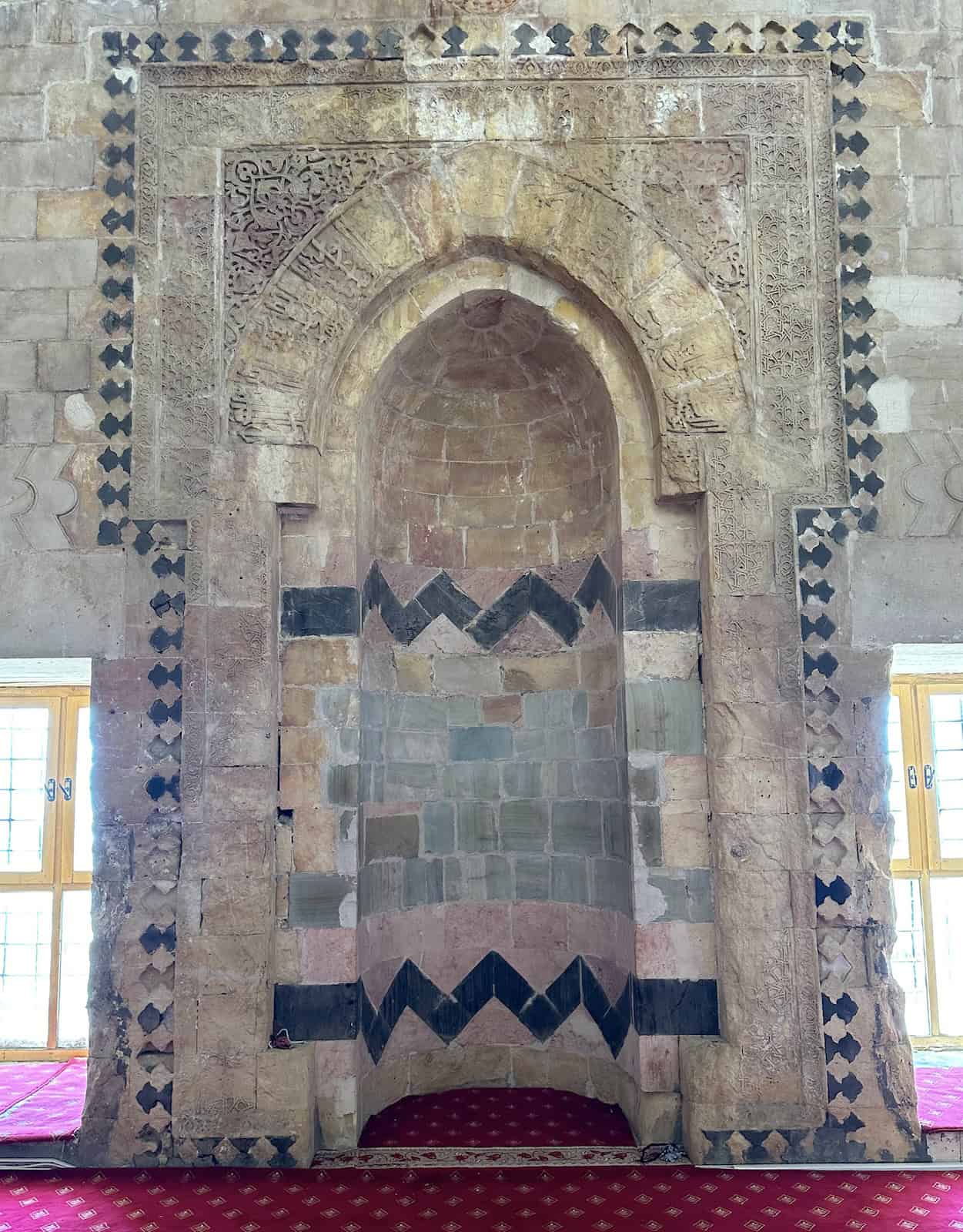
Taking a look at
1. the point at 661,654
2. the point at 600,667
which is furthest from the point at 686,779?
the point at 600,667

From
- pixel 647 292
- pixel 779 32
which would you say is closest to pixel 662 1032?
pixel 647 292

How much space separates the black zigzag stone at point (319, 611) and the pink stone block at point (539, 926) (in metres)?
1.61

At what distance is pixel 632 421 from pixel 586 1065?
2817mm

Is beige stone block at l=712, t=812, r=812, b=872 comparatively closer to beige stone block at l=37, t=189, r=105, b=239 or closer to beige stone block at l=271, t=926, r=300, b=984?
beige stone block at l=271, t=926, r=300, b=984

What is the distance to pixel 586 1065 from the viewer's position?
476 centimetres

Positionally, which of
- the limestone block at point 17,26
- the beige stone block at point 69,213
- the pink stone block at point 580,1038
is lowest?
the pink stone block at point 580,1038

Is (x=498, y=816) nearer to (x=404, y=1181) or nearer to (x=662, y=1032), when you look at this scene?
(x=662, y=1032)

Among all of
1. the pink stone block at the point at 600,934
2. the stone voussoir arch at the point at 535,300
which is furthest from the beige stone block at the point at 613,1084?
the stone voussoir arch at the point at 535,300

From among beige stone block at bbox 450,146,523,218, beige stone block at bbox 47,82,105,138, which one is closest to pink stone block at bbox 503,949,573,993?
beige stone block at bbox 450,146,523,218

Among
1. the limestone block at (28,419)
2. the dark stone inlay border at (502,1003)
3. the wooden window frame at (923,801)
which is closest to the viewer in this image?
the dark stone inlay border at (502,1003)

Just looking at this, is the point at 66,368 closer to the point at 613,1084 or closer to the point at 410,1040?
the point at 410,1040

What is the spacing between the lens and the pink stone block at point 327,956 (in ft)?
13.9

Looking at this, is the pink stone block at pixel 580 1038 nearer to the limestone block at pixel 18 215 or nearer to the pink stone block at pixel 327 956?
the pink stone block at pixel 327 956

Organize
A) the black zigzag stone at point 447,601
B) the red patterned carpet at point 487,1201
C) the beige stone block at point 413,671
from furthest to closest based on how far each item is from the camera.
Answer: the black zigzag stone at point 447,601 → the beige stone block at point 413,671 → the red patterned carpet at point 487,1201
